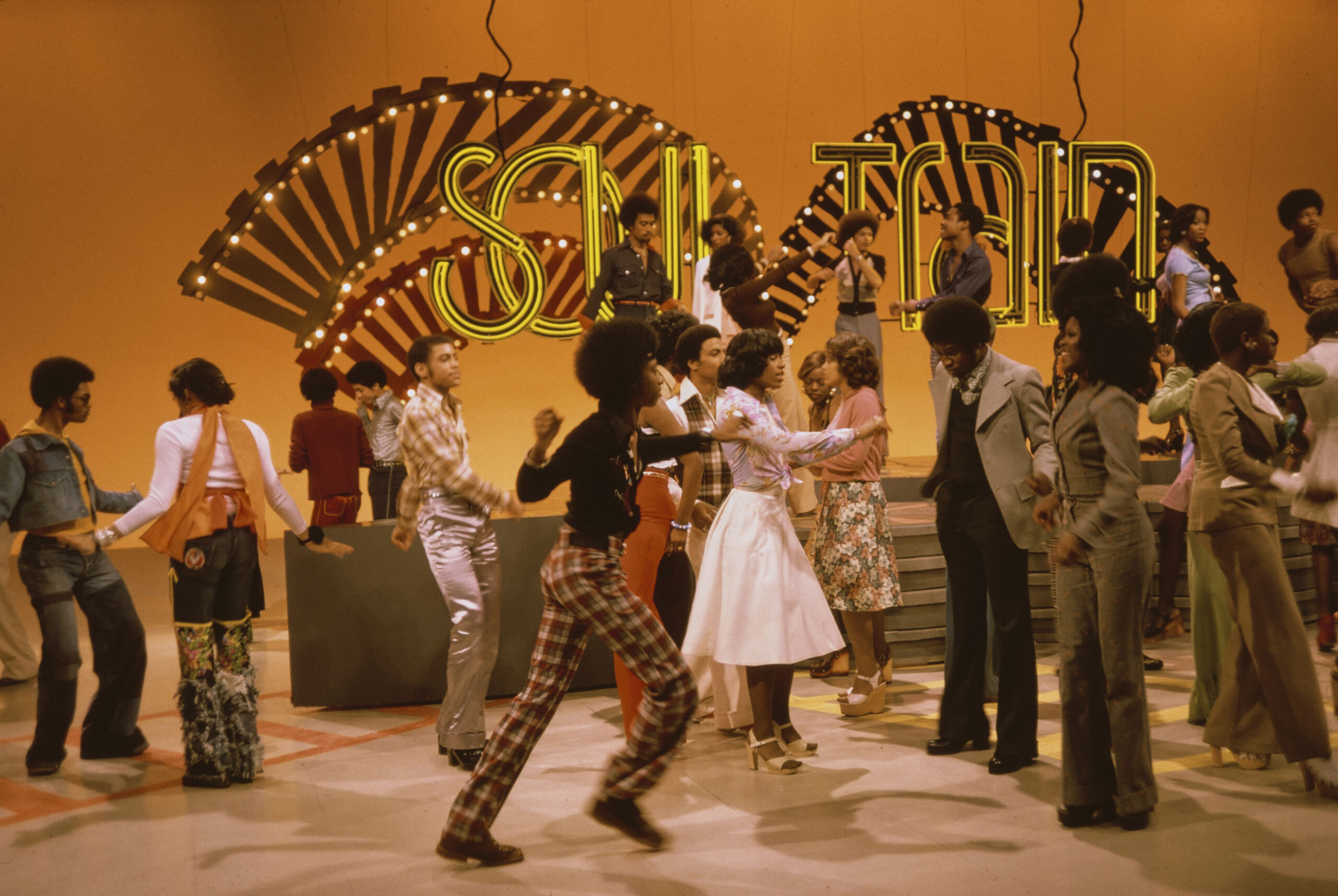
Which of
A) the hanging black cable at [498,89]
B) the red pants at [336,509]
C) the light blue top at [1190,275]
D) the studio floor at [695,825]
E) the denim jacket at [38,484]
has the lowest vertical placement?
the studio floor at [695,825]

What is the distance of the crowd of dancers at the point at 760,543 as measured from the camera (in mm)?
3346

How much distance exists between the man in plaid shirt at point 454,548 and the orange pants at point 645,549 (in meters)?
0.56

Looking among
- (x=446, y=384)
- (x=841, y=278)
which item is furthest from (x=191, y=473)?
(x=841, y=278)

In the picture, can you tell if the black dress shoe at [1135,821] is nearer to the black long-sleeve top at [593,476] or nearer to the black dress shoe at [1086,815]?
the black dress shoe at [1086,815]

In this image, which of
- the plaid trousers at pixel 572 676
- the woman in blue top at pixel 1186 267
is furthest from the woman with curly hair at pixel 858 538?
the woman in blue top at pixel 1186 267

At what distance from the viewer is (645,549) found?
4.44 m

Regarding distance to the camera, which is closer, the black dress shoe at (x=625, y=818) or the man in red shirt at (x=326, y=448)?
the black dress shoe at (x=625, y=818)

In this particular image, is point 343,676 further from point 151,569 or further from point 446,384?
point 151,569

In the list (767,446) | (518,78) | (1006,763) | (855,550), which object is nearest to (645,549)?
(767,446)

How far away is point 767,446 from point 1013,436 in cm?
91

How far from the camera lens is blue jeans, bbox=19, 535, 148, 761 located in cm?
459

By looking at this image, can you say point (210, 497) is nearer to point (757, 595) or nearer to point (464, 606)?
point (464, 606)

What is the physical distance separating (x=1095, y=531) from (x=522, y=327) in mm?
4696

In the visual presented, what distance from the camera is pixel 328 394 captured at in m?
7.22
